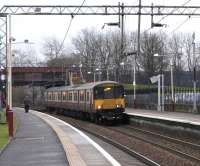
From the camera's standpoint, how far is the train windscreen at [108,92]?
42.8m

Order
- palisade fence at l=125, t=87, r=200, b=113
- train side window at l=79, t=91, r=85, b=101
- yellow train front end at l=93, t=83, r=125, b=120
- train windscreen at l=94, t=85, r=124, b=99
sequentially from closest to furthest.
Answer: yellow train front end at l=93, t=83, r=125, b=120 → train windscreen at l=94, t=85, r=124, b=99 → train side window at l=79, t=91, r=85, b=101 → palisade fence at l=125, t=87, r=200, b=113

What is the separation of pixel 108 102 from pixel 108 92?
0.73 meters

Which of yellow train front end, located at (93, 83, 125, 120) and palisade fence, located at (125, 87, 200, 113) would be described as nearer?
yellow train front end, located at (93, 83, 125, 120)

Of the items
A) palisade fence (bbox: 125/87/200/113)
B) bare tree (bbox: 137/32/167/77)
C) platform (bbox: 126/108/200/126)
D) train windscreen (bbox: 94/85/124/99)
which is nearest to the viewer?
platform (bbox: 126/108/200/126)

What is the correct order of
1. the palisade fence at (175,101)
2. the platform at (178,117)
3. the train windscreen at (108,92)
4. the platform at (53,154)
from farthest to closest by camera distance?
1. the palisade fence at (175,101)
2. the train windscreen at (108,92)
3. the platform at (178,117)
4. the platform at (53,154)

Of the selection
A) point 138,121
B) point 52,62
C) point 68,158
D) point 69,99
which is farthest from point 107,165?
point 52,62

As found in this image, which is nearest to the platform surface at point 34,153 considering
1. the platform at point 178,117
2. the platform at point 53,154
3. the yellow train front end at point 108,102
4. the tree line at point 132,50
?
the platform at point 53,154

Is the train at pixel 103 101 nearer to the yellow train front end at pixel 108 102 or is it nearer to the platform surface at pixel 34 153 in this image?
the yellow train front end at pixel 108 102

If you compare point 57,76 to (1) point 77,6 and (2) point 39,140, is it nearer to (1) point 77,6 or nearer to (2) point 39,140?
(1) point 77,6

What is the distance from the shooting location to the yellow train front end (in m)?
42.5

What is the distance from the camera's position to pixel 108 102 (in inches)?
1686

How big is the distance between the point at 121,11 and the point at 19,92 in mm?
104208

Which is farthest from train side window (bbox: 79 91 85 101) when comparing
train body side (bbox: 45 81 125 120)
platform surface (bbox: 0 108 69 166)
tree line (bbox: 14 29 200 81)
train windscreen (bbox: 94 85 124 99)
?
tree line (bbox: 14 29 200 81)

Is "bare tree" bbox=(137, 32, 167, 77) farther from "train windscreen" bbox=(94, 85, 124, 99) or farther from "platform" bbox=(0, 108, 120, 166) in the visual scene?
"platform" bbox=(0, 108, 120, 166)
